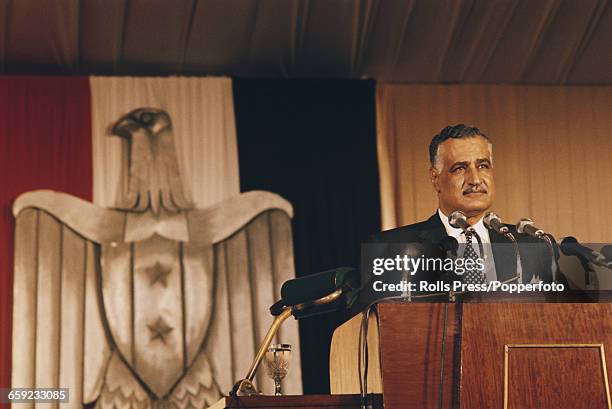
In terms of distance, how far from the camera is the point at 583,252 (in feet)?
9.02

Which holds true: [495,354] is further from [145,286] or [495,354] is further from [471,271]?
[145,286]

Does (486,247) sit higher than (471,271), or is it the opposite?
(486,247)

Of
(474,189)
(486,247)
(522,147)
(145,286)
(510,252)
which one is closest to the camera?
(510,252)

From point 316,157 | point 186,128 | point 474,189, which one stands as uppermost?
point 186,128

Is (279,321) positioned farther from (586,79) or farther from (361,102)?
(586,79)

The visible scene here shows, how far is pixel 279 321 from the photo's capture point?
2.60 m

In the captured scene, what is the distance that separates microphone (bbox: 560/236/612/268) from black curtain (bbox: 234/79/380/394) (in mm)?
4434

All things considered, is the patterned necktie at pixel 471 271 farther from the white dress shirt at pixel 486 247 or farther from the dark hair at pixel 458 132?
the dark hair at pixel 458 132

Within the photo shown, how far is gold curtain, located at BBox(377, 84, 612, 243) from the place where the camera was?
762 centimetres

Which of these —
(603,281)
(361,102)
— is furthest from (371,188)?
(603,281)

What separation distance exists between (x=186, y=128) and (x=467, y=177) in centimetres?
380

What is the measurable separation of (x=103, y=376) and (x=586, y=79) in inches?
165

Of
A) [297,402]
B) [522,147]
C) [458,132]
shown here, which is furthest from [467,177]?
[522,147]

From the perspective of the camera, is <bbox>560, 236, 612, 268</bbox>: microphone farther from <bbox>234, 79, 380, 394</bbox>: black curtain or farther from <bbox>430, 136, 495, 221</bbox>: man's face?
<bbox>234, 79, 380, 394</bbox>: black curtain
